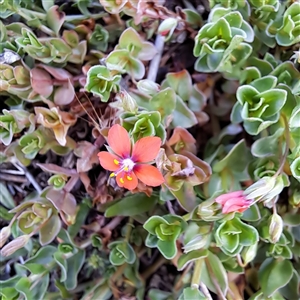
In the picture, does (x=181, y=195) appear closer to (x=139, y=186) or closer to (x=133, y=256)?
(x=139, y=186)

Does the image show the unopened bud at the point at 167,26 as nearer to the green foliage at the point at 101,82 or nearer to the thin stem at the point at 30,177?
the green foliage at the point at 101,82

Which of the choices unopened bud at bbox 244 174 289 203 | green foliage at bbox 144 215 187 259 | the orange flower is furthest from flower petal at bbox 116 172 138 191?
unopened bud at bbox 244 174 289 203

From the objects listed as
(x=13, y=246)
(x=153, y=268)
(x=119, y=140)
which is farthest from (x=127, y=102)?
(x=153, y=268)

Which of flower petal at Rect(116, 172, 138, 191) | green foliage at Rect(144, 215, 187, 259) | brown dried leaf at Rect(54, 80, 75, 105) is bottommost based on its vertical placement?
green foliage at Rect(144, 215, 187, 259)

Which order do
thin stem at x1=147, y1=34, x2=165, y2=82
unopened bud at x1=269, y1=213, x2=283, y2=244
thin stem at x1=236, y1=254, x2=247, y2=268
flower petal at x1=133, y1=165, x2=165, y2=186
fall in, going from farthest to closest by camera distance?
thin stem at x1=147, y1=34, x2=165, y2=82
thin stem at x1=236, y1=254, x2=247, y2=268
unopened bud at x1=269, y1=213, x2=283, y2=244
flower petal at x1=133, y1=165, x2=165, y2=186

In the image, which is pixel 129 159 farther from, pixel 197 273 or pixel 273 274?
pixel 273 274

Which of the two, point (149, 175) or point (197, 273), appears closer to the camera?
point (149, 175)

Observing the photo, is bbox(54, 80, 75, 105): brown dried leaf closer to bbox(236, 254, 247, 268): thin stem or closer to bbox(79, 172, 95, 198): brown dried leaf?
bbox(79, 172, 95, 198): brown dried leaf
